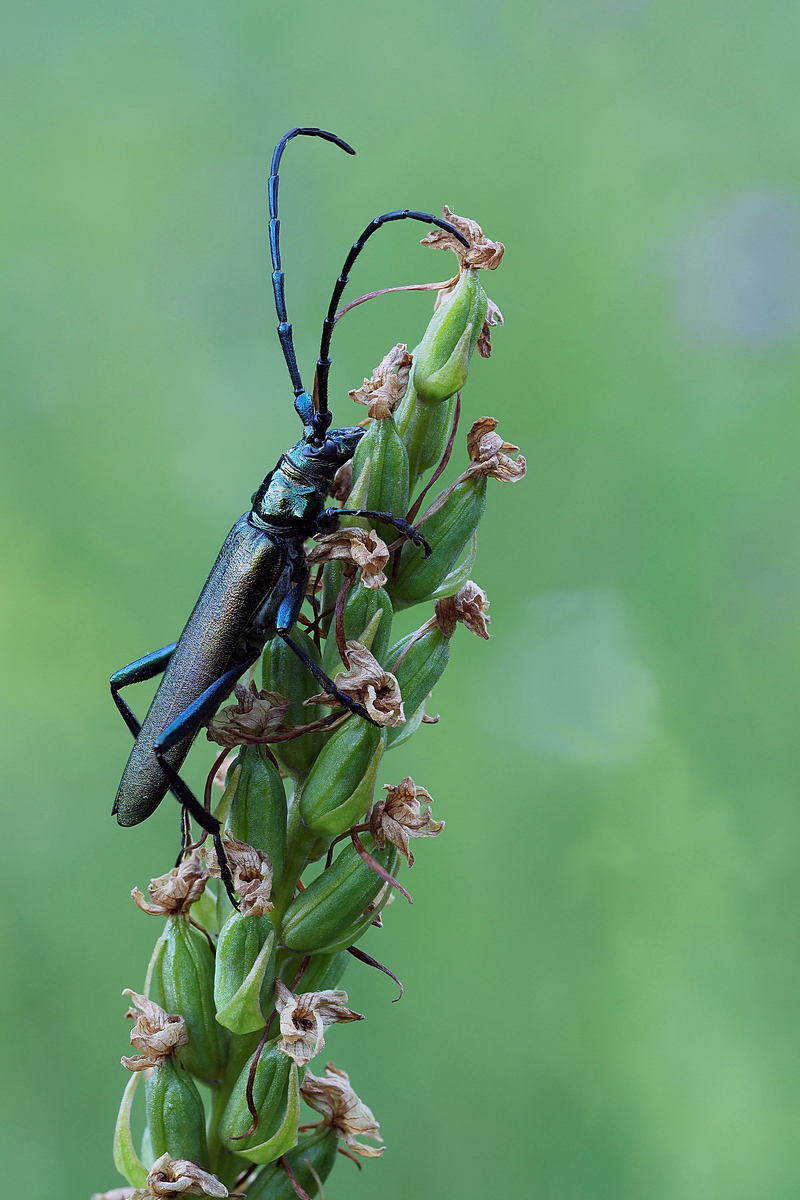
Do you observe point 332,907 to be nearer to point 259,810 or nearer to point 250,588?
point 259,810

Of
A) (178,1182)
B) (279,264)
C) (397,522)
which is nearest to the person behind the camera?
(178,1182)

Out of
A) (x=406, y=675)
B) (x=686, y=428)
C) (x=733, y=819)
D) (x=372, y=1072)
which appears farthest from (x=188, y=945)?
(x=686, y=428)

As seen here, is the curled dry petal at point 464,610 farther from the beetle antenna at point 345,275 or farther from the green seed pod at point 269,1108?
the green seed pod at point 269,1108

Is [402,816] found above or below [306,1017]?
above

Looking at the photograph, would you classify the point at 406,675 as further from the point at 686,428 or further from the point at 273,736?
the point at 686,428

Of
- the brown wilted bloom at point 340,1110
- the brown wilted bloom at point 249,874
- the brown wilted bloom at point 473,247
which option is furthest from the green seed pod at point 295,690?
the brown wilted bloom at point 473,247

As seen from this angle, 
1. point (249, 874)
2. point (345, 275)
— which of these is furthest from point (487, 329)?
point (249, 874)
